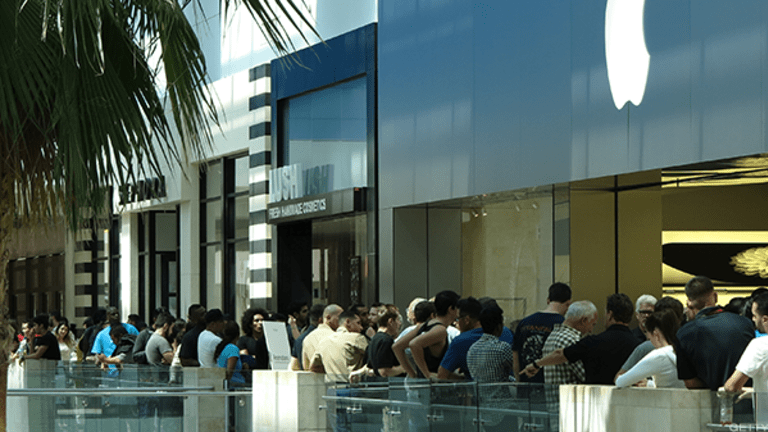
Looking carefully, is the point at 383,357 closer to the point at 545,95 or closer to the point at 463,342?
the point at 463,342

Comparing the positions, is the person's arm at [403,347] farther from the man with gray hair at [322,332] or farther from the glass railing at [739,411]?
the glass railing at [739,411]

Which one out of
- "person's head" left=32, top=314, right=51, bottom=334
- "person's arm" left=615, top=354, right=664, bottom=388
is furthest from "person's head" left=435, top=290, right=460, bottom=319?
"person's head" left=32, top=314, right=51, bottom=334

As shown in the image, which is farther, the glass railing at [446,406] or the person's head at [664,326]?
the glass railing at [446,406]

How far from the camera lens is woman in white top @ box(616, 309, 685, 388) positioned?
8.48 meters

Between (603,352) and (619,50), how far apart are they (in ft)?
26.0

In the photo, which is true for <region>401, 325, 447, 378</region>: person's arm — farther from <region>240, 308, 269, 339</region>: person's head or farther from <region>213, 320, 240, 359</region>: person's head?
<region>240, 308, 269, 339</region>: person's head

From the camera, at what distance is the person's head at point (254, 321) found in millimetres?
14273

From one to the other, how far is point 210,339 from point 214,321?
23 cm

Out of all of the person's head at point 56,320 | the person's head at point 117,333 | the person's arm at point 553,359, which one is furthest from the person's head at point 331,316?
the person's head at point 56,320

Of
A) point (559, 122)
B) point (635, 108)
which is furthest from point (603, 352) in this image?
point (559, 122)

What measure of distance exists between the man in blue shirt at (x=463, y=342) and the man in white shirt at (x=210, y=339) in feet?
14.4

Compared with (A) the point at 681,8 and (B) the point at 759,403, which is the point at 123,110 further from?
(A) the point at 681,8

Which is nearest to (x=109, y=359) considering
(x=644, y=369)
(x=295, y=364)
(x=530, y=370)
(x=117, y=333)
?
(x=117, y=333)

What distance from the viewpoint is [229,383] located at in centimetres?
1288
